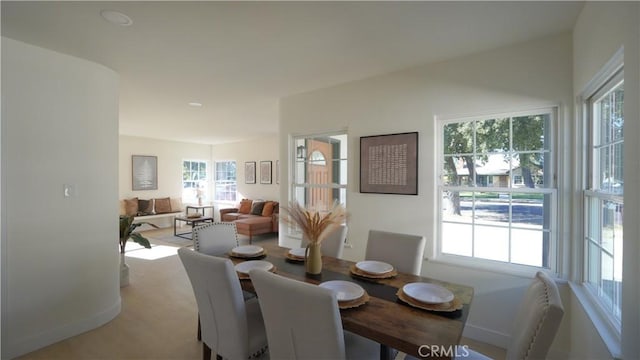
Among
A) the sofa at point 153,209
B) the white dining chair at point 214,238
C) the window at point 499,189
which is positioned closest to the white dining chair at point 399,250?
the window at point 499,189

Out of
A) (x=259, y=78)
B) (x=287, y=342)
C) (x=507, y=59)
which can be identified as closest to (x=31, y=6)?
(x=259, y=78)

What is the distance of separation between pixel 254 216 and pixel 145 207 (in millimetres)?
2667

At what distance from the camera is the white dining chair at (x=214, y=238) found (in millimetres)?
2523

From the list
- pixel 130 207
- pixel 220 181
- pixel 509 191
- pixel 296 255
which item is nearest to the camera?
pixel 296 255

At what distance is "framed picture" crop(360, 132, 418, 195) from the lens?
2805 mm

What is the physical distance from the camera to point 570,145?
2.14m

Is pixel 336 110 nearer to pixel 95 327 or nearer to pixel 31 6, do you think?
pixel 31 6

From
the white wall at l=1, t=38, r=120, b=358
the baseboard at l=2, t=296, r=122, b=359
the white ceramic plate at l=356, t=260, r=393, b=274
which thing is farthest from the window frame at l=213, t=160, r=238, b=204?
the white ceramic plate at l=356, t=260, r=393, b=274

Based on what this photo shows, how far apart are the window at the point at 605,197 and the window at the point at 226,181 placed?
25.2 ft

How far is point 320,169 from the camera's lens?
367 centimetres

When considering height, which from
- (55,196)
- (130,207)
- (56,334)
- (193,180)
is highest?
(193,180)

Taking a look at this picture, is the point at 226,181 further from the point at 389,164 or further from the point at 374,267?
the point at 374,267

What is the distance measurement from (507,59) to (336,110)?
1.67 m

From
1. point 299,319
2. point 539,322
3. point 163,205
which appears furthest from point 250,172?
point 539,322
